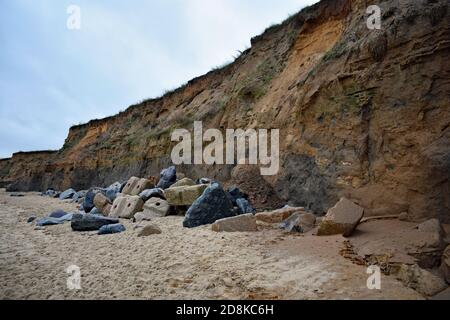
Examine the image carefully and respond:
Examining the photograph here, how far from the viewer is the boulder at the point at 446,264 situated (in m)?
2.29

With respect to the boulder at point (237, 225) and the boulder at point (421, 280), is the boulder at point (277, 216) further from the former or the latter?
the boulder at point (421, 280)

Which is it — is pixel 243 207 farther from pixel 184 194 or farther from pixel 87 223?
pixel 87 223

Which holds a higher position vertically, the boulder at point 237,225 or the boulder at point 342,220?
the boulder at point 342,220

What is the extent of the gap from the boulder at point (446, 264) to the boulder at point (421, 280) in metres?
0.18

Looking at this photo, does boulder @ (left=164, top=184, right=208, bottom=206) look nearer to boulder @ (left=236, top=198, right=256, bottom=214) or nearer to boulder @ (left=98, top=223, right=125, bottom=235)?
boulder @ (left=236, top=198, right=256, bottom=214)

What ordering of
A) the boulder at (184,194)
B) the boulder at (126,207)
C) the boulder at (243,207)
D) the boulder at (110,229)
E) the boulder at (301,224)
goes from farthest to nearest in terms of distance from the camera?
1. the boulder at (126,207)
2. the boulder at (184,194)
3. the boulder at (243,207)
4. the boulder at (110,229)
5. the boulder at (301,224)

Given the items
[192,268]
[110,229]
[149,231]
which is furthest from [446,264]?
[110,229]

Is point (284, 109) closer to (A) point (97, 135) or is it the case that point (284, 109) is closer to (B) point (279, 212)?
(B) point (279, 212)

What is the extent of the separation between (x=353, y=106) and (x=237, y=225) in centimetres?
270

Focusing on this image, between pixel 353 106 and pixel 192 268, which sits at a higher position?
pixel 353 106

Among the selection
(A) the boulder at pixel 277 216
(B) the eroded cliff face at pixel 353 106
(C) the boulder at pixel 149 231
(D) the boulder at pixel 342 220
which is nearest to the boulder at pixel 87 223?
(C) the boulder at pixel 149 231

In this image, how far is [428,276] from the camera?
2178mm

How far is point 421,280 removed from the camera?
216cm

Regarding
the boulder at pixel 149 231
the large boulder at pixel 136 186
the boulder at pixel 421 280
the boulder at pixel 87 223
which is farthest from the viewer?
the large boulder at pixel 136 186
